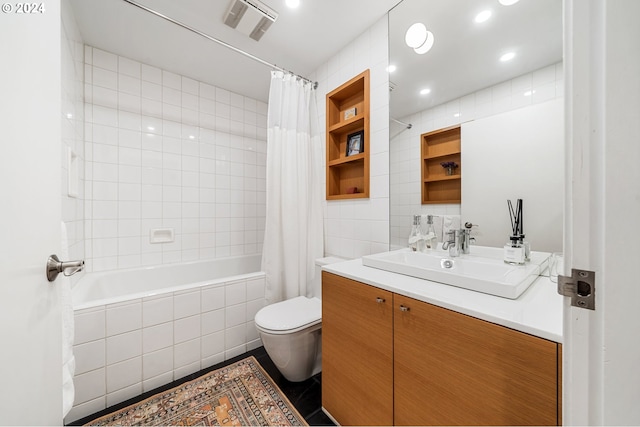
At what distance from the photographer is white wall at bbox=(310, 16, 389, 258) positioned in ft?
5.04

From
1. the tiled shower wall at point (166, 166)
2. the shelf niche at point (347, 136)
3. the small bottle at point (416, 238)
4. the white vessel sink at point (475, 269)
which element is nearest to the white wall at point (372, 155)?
the shelf niche at point (347, 136)

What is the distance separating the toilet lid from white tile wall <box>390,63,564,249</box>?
72 centimetres

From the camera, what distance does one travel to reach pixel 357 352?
1013 millimetres

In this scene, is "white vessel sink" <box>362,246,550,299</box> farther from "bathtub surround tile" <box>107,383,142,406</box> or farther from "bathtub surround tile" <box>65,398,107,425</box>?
"bathtub surround tile" <box>65,398,107,425</box>

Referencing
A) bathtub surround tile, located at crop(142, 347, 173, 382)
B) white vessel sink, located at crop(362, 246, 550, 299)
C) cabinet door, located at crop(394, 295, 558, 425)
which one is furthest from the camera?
bathtub surround tile, located at crop(142, 347, 173, 382)

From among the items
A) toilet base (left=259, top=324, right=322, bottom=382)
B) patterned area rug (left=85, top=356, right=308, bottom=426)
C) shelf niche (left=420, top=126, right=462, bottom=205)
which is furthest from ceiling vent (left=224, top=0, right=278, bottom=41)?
patterned area rug (left=85, top=356, right=308, bottom=426)

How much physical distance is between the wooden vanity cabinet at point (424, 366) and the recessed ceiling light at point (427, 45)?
4.73 feet

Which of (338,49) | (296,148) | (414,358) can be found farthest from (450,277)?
(338,49)

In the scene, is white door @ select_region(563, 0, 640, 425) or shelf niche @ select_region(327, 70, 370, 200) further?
shelf niche @ select_region(327, 70, 370, 200)

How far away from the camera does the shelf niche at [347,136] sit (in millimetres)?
1659

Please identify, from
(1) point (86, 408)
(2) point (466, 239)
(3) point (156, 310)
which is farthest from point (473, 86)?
(1) point (86, 408)

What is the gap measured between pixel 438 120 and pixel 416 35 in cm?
58

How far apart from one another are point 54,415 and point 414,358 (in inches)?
42.5

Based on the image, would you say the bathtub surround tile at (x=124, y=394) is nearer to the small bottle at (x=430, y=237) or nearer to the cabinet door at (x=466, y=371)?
the cabinet door at (x=466, y=371)
